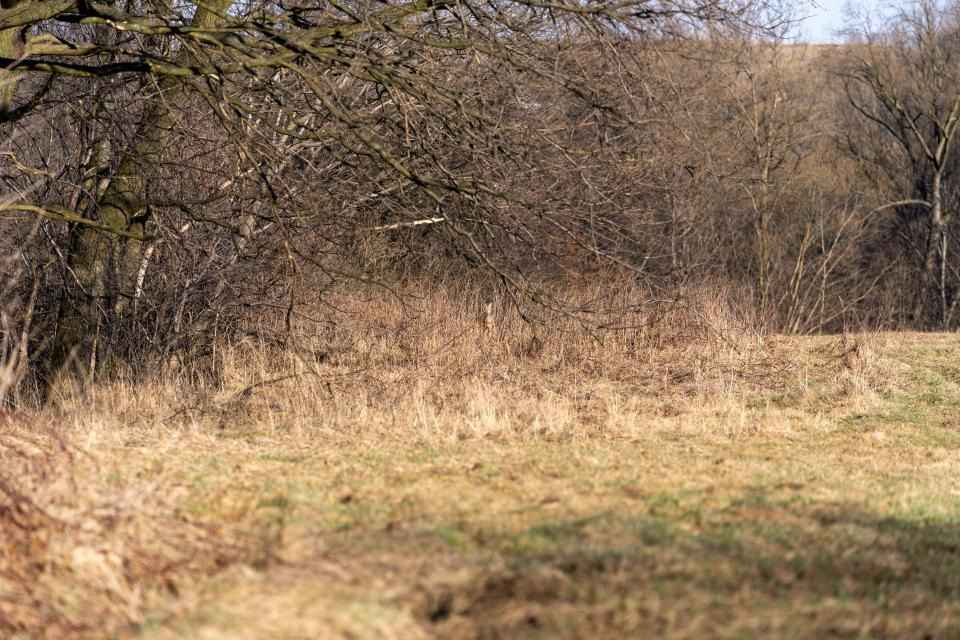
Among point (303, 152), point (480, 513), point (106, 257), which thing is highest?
point (303, 152)

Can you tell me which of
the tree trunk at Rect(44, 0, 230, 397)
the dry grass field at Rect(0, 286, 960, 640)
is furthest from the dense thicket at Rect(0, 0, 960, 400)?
the dry grass field at Rect(0, 286, 960, 640)

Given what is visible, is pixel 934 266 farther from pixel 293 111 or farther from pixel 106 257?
pixel 106 257

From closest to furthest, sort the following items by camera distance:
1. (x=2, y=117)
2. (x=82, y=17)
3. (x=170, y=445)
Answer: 1. (x=170, y=445)
2. (x=82, y=17)
3. (x=2, y=117)

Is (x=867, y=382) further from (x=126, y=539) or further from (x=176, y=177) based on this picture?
(x=126, y=539)

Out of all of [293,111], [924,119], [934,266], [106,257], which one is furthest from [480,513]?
[924,119]

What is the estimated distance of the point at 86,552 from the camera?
4.20m

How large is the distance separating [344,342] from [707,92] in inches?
442

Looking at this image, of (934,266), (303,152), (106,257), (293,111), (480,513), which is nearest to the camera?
(480,513)

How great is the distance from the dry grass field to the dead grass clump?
0.5 inches

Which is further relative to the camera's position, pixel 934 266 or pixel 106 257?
pixel 934 266

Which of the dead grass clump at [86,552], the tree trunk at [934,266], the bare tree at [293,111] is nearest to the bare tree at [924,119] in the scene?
the tree trunk at [934,266]

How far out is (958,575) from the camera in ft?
14.9

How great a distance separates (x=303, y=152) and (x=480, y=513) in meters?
7.21

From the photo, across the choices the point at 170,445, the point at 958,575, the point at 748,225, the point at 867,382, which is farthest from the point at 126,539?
the point at 748,225
